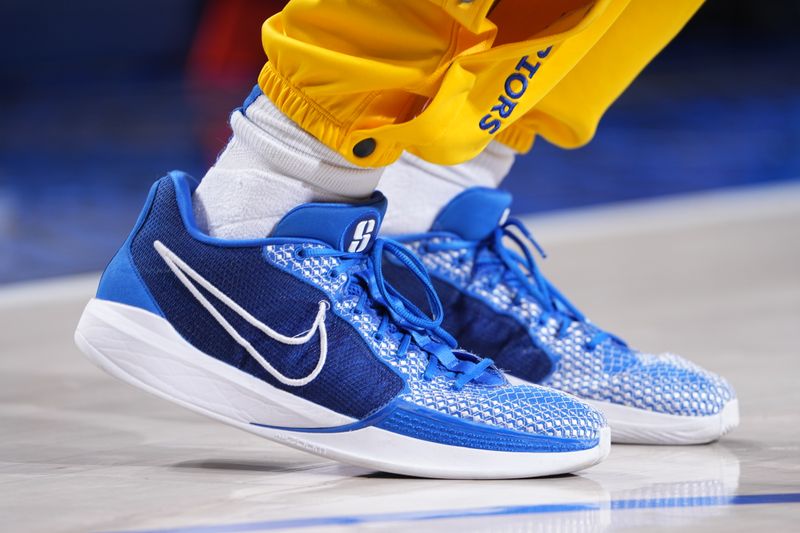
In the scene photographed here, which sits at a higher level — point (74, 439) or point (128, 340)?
point (128, 340)

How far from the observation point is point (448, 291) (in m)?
1.24

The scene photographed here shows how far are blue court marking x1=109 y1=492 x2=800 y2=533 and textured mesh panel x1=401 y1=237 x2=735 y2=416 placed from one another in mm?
226

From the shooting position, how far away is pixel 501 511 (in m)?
0.93

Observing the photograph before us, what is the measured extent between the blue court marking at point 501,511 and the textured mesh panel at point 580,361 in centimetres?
23

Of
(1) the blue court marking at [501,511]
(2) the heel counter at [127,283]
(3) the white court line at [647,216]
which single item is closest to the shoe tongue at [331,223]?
(2) the heel counter at [127,283]

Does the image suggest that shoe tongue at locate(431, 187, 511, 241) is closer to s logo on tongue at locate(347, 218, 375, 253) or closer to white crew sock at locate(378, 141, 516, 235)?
white crew sock at locate(378, 141, 516, 235)

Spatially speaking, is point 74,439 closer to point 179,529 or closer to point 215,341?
point 215,341

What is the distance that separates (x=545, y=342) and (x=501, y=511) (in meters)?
0.33

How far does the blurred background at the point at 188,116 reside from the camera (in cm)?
326

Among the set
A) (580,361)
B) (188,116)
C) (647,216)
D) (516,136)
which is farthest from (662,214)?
(188,116)

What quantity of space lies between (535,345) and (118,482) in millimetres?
423

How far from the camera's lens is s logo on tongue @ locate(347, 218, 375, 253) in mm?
1067

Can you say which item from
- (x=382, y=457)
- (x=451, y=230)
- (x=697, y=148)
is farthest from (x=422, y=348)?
(x=697, y=148)

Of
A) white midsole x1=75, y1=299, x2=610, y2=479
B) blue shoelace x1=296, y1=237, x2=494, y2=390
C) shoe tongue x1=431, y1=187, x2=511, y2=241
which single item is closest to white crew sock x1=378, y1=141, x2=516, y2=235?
shoe tongue x1=431, y1=187, x2=511, y2=241
